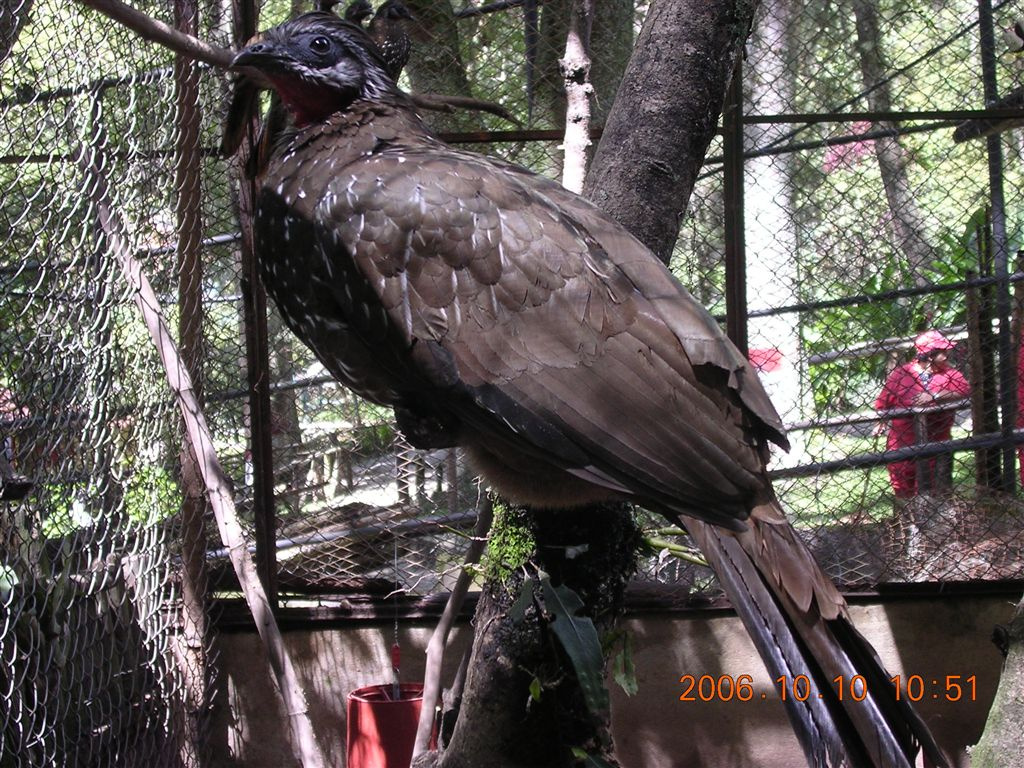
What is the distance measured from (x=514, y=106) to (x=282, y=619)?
274cm

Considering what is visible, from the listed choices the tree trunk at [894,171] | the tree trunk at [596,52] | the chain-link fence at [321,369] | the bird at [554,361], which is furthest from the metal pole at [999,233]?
the bird at [554,361]

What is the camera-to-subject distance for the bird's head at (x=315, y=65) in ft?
7.77

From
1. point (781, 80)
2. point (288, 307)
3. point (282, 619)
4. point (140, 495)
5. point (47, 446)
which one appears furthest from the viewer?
point (781, 80)

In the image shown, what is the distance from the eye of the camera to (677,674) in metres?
4.06

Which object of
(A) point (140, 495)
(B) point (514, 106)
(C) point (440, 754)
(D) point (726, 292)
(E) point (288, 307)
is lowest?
(C) point (440, 754)

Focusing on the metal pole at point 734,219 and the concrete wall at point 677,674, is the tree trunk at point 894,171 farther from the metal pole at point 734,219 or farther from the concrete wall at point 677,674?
the concrete wall at point 677,674

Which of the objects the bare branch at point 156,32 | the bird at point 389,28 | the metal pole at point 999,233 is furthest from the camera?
the metal pole at point 999,233

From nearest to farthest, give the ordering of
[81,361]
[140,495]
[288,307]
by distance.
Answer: [288,307]
[81,361]
[140,495]

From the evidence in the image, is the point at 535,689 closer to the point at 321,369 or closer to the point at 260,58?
the point at 260,58

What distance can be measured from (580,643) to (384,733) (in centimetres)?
189

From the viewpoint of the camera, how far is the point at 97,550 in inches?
128

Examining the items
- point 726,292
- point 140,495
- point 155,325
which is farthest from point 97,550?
point 726,292

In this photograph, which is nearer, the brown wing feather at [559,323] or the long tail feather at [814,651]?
the long tail feather at [814,651]

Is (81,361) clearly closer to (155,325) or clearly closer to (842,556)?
(155,325)
